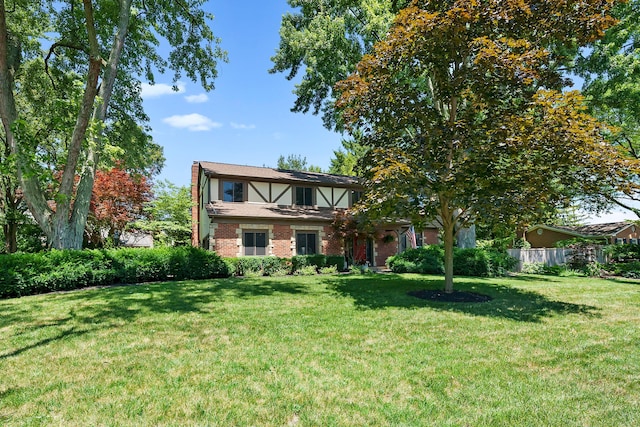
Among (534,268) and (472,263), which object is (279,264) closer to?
(472,263)

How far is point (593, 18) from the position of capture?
26.6ft

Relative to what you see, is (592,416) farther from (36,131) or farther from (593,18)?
(36,131)

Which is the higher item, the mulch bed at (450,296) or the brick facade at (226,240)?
the brick facade at (226,240)

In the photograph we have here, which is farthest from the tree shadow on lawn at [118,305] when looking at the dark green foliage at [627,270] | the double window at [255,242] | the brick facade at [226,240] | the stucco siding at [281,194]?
the dark green foliage at [627,270]

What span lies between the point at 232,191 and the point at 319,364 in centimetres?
1577

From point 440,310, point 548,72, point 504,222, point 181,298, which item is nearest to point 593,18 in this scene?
point 548,72

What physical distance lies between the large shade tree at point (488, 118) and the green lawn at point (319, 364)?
2773mm

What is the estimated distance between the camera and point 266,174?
2072cm

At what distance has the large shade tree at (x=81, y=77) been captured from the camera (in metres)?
11.2

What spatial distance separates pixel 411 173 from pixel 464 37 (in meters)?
3.64

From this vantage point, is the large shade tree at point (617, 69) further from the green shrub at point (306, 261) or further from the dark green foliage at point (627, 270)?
the green shrub at point (306, 261)

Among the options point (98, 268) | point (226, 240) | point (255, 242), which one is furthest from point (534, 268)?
point (98, 268)

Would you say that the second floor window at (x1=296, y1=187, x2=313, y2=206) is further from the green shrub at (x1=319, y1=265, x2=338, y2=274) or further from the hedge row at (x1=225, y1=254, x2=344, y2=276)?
the green shrub at (x1=319, y1=265, x2=338, y2=274)

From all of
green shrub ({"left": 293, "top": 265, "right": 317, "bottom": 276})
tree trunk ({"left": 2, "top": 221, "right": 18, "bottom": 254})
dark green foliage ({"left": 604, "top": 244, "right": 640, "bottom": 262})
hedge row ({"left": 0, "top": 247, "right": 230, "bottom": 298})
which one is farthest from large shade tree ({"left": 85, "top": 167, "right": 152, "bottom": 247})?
dark green foliage ({"left": 604, "top": 244, "right": 640, "bottom": 262})
